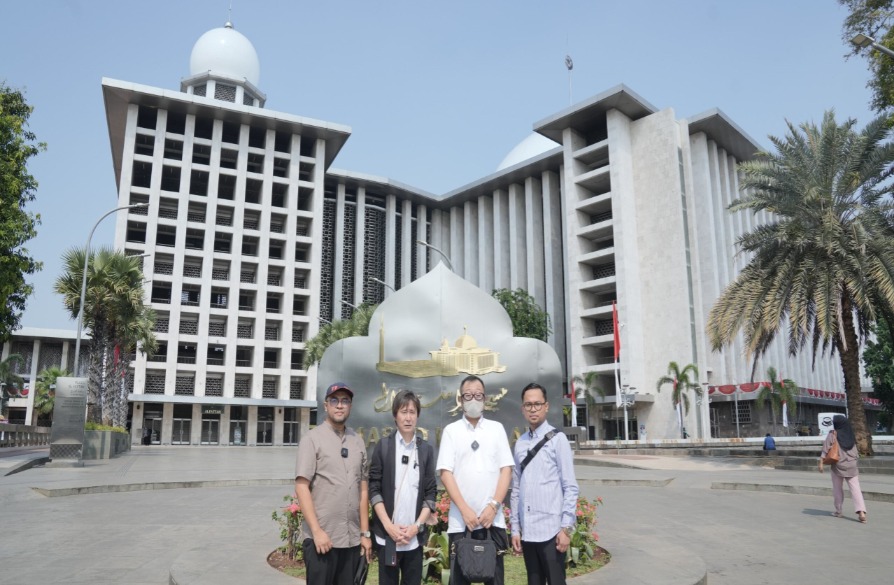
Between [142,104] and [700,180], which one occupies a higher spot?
[142,104]

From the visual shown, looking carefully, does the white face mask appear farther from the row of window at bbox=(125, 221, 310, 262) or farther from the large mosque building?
the row of window at bbox=(125, 221, 310, 262)

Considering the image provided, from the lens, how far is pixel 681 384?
5112cm

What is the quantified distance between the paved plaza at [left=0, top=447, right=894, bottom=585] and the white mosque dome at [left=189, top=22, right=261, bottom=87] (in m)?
54.7

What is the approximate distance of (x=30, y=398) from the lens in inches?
2913

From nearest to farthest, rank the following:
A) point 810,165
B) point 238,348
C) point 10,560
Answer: point 10,560 < point 810,165 < point 238,348

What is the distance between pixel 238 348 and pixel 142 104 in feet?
74.3

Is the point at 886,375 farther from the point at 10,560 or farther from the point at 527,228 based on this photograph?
the point at 10,560

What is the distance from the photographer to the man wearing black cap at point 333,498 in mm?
4293

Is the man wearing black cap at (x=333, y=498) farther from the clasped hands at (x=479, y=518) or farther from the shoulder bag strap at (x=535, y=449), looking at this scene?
the shoulder bag strap at (x=535, y=449)

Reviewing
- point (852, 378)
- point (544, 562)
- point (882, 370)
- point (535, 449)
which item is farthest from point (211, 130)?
point (544, 562)

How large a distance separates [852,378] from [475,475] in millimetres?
21325

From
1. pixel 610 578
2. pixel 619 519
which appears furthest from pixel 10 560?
pixel 619 519

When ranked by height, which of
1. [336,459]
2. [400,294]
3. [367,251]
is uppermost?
[367,251]

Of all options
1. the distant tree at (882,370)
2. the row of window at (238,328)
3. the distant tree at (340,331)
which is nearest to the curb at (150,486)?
the distant tree at (340,331)
